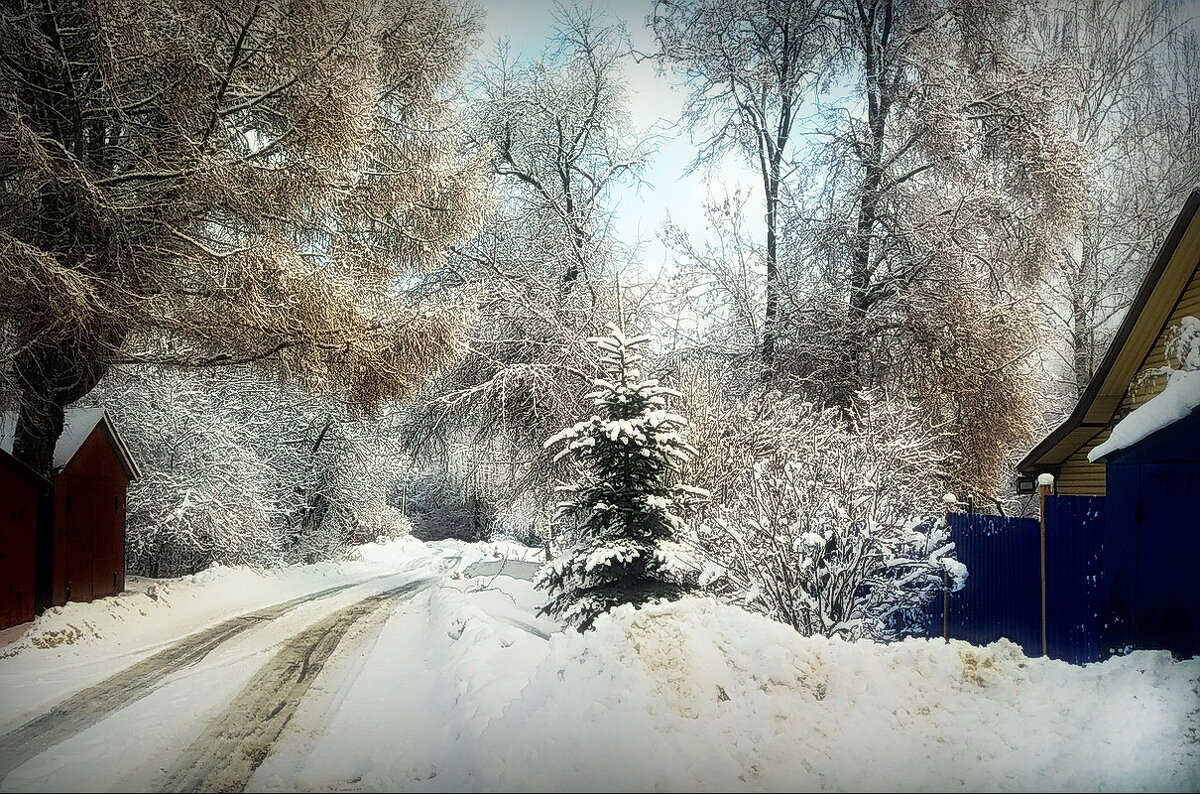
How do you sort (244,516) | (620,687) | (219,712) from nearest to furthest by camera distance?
(620,687) → (219,712) → (244,516)

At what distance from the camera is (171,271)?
9.62 meters

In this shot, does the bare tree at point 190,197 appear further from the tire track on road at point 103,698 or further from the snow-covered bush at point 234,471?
the tire track on road at point 103,698

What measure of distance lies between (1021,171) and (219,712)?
1504 cm

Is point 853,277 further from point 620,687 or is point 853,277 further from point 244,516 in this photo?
point 244,516

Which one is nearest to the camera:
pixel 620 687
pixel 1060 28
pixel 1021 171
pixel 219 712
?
pixel 620 687

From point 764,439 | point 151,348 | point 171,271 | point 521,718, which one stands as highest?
point 171,271

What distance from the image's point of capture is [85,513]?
1270cm

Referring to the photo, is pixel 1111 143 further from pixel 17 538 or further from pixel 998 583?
pixel 17 538

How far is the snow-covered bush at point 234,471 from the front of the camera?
17.2 metres

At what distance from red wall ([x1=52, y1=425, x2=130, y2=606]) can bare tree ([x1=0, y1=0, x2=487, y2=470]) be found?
1891 mm

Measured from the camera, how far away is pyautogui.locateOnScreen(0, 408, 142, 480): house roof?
11352 mm

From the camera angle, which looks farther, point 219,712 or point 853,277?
point 853,277

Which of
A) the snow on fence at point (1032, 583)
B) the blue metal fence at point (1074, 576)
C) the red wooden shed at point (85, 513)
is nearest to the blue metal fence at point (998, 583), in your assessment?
the snow on fence at point (1032, 583)

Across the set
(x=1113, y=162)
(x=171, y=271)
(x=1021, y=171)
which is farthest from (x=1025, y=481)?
(x=171, y=271)
